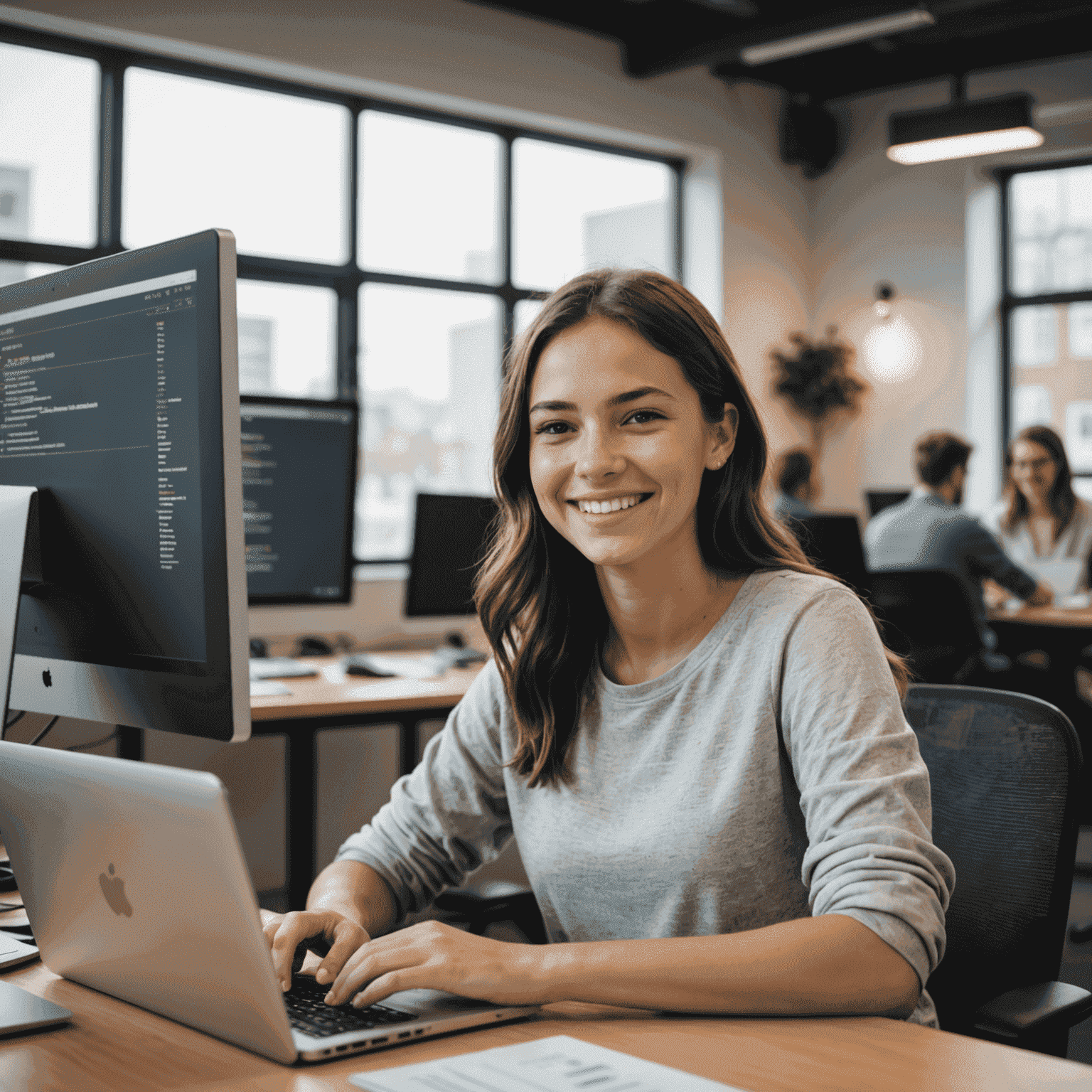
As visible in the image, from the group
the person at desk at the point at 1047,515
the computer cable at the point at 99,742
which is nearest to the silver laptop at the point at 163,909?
the computer cable at the point at 99,742

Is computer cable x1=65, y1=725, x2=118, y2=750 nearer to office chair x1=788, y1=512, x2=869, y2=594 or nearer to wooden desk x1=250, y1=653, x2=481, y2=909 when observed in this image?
wooden desk x1=250, y1=653, x2=481, y2=909

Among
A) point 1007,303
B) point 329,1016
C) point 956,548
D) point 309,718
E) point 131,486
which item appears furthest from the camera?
point 1007,303

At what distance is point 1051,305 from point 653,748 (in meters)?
5.69

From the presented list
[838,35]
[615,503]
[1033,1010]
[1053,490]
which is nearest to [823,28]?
[838,35]

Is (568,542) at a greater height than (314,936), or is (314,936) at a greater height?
(568,542)

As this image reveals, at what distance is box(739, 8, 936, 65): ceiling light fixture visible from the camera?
181 inches

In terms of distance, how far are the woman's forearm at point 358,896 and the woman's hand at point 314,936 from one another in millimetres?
102

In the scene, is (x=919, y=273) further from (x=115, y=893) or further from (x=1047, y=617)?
(x=115, y=893)

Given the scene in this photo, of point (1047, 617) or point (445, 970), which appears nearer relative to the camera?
point (445, 970)

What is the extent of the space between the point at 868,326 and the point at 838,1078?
238 inches

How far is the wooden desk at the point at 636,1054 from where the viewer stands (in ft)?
2.53

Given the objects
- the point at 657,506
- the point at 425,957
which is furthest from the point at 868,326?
the point at 425,957

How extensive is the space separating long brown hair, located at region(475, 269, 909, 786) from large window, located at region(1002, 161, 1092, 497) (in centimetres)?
526

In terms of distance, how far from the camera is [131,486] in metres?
0.99
